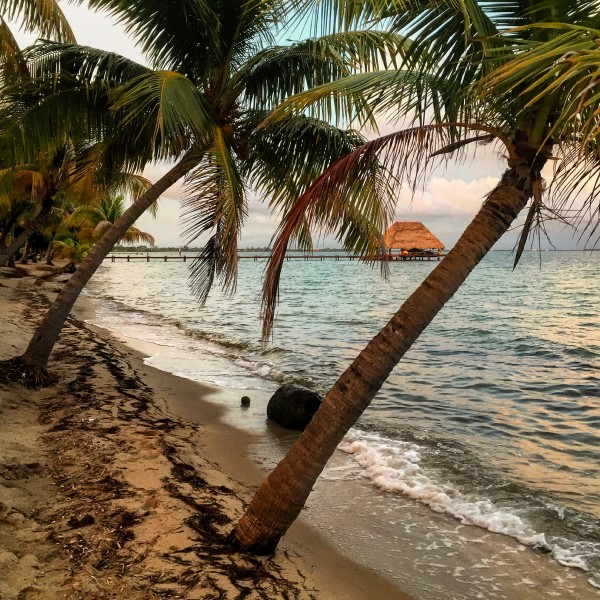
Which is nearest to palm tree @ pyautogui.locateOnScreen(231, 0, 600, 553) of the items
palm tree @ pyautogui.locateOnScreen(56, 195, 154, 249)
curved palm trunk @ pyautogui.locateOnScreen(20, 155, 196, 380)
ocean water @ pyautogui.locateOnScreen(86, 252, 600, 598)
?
ocean water @ pyautogui.locateOnScreen(86, 252, 600, 598)

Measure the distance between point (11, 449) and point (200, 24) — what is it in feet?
20.5

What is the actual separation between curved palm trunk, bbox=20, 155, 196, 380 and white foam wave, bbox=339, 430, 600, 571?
444 centimetres

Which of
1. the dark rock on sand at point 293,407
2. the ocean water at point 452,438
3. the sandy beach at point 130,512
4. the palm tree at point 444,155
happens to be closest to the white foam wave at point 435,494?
the ocean water at point 452,438

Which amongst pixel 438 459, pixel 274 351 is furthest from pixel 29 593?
pixel 274 351

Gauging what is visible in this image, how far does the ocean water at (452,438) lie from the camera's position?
15.3 feet

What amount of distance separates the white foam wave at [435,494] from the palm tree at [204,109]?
277 centimetres

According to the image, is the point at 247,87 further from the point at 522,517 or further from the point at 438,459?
the point at 522,517

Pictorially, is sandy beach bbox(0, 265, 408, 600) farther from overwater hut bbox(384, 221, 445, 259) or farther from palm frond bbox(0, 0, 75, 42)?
overwater hut bbox(384, 221, 445, 259)

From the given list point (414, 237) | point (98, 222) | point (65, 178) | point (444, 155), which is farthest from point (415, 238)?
point (444, 155)

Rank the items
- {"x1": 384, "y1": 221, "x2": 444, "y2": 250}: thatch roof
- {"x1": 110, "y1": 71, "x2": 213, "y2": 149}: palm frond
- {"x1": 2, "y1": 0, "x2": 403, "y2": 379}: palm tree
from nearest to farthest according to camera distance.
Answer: {"x1": 110, "y1": 71, "x2": 213, "y2": 149}: palm frond < {"x1": 2, "y1": 0, "x2": 403, "y2": 379}: palm tree < {"x1": 384, "y1": 221, "x2": 444, "y2": 250}: thatch roof

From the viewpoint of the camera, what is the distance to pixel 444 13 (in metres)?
3.34

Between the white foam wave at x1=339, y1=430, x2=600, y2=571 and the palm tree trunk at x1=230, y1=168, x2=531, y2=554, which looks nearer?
the palm tree trunk at x1=230, y1=168, x2=531, y2=554

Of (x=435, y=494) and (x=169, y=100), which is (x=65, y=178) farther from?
(x=435, y=494)

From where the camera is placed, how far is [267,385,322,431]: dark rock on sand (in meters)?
7.49
